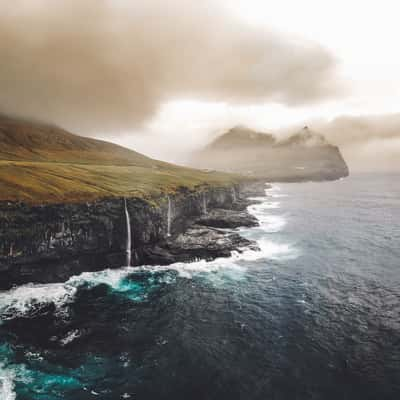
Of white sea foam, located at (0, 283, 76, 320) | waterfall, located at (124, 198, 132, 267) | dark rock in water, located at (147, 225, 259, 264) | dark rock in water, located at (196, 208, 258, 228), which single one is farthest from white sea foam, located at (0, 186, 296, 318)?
dark rock in water, located at (196, 208, 258, 228)

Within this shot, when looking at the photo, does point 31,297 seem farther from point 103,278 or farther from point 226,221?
point 226,221

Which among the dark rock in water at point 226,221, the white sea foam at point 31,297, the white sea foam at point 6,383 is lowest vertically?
the white sea foam at point 6,383

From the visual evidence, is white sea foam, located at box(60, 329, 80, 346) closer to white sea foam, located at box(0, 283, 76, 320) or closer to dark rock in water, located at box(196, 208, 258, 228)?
white sea foam, located at box(0, 283, 76, 320)

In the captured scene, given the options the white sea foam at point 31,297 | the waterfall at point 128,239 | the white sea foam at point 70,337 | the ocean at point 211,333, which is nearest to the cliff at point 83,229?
the waterfall at point 128,239

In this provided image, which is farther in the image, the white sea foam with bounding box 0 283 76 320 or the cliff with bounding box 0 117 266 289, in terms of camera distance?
the cliff with bounding box 0 117 266 289

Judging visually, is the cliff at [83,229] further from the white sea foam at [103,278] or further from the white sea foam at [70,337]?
the white sea foam at [70,337]

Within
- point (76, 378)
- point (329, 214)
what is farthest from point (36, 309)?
point (329, 214)
